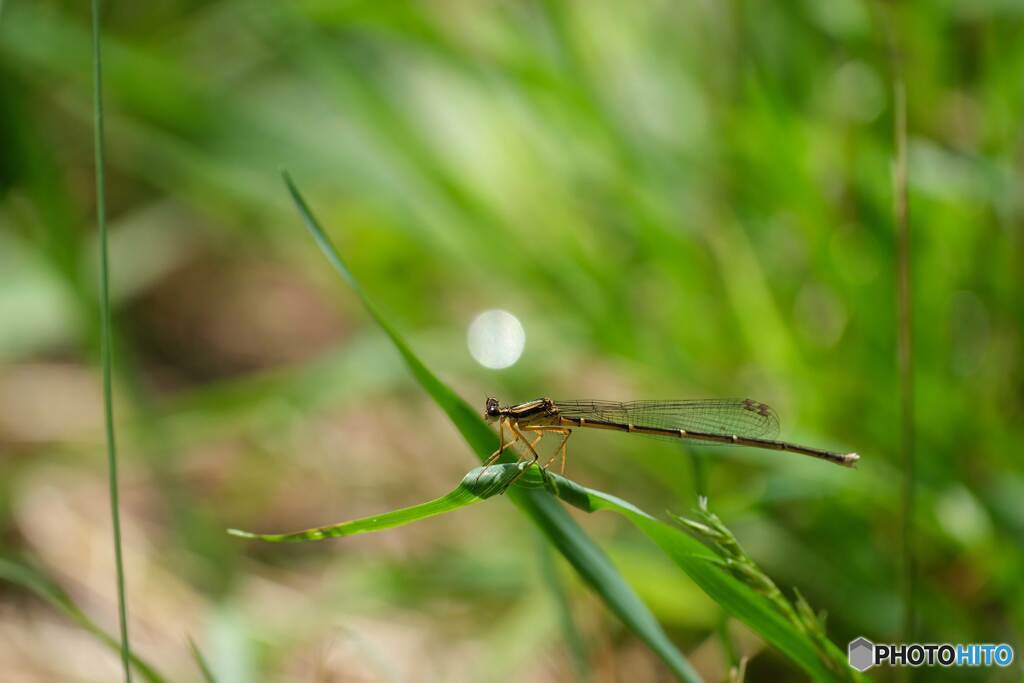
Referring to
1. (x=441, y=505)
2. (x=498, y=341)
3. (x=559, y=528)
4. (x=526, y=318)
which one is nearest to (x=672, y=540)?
(x=559, y=528)

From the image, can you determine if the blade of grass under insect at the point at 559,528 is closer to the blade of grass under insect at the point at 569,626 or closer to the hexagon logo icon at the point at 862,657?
the blade of grass under insect at the point at 569,626

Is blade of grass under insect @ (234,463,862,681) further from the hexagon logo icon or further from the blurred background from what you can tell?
the blurred background

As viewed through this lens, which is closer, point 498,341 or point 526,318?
point 498,341

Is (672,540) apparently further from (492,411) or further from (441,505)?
(492,411)

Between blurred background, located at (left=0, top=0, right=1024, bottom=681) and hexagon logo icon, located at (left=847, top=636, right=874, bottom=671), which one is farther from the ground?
blurred background, located at (left=0, top=0, right=1024, bottom=681)

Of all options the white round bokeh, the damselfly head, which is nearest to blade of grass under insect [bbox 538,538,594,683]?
the damselfly head
